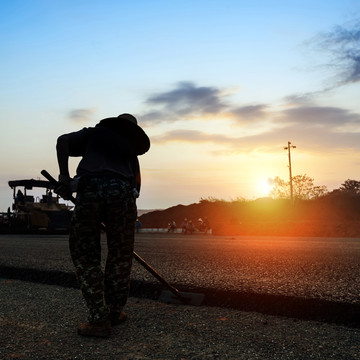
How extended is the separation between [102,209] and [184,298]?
1.56 m

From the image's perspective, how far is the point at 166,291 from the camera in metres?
4.77

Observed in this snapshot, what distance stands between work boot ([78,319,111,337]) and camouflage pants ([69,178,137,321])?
1.6 inches

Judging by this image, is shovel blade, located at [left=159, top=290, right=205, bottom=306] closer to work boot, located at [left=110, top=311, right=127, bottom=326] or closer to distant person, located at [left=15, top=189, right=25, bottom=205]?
work boot, located at [left=110, top=311, right=127, bottom=326]

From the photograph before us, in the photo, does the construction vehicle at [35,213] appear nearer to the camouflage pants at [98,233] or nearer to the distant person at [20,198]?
the distant person at [20,198]

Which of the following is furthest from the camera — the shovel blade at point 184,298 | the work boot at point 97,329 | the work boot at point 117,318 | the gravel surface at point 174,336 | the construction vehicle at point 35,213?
the construction vehicle at point 35,213

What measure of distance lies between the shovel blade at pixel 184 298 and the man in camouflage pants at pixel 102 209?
94cm

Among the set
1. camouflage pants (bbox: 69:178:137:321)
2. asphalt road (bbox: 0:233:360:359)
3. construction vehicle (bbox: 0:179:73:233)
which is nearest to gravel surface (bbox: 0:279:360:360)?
asphalt road (bbox: 0:233:360:359)

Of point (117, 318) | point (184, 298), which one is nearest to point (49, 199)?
point (184, 298)

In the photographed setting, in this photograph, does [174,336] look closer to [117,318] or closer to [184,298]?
[117,318]

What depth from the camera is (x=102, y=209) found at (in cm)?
330

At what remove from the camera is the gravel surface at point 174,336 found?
2.80 meters

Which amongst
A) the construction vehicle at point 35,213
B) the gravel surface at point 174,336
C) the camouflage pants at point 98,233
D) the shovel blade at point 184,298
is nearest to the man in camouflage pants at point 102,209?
the camouflage pants at point 98,233

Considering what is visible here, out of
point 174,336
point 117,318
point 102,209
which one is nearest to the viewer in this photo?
point 174,336

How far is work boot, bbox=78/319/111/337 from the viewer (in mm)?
3150
